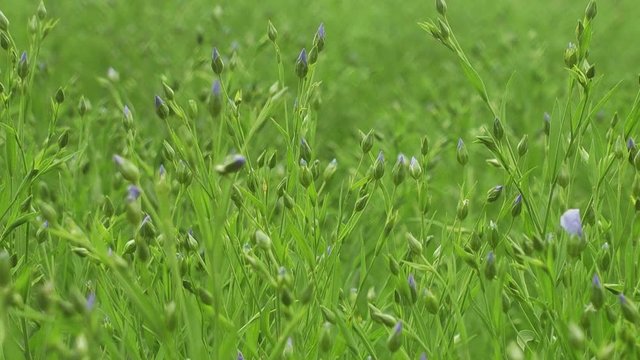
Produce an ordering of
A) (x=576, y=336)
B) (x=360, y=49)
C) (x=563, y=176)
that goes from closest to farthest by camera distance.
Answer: (x=576, y=336), (x=563, y=176), (x=360, y=49)

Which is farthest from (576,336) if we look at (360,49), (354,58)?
(360,49)

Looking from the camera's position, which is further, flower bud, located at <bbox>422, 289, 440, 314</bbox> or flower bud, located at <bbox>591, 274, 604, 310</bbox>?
flower bud, located at <bbox>422, 289, 440, 314</bbox>

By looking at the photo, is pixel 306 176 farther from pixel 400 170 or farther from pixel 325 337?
pixel 325 337

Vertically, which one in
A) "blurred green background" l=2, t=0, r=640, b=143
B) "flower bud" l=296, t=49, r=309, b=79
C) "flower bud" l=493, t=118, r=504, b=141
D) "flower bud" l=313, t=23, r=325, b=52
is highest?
"flower bud" l=313, t=23, r=325, b=52

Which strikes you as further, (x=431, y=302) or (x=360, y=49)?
(x=360, y=49)

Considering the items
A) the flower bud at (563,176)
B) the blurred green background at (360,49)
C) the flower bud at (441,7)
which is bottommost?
the blurred green background at (360,49)

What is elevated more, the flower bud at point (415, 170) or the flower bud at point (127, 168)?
the flower bud at point (127, 168)

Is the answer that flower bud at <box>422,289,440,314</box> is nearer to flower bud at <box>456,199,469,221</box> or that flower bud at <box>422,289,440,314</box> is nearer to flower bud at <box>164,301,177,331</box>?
flower bud at <box>456,199,469,221</box>

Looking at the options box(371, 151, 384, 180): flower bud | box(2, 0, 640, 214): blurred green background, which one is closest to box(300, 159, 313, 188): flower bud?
box(371, 151, 384, 180): flower bud

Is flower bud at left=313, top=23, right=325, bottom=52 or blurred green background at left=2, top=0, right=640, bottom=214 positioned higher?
flower bud at left=313, top=23, right=325, bottom=52

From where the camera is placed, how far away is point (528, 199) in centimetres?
169

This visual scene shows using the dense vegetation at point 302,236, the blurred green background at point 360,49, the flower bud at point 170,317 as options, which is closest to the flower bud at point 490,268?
the dense vegetation at point 302,236

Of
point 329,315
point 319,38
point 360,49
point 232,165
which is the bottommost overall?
point 360,49

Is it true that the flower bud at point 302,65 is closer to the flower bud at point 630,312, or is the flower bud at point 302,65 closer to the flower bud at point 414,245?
the flower bud at point 414,245
